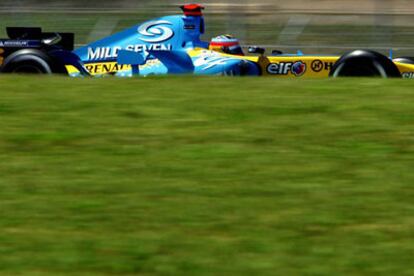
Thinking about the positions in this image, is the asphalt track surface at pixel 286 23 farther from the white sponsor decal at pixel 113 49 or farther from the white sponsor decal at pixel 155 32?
the white sponsor decal at pixel 113 49

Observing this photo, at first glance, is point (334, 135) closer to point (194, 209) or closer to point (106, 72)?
point (194, 209)

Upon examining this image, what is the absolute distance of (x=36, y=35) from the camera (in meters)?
13.1

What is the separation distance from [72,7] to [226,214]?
12838 millimetres

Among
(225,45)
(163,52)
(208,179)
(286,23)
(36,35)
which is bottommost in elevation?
(208,179)

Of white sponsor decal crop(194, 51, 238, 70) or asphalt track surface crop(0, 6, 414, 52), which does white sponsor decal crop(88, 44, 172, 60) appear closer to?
white sponsor decal crop(194, 51, 238, 70)

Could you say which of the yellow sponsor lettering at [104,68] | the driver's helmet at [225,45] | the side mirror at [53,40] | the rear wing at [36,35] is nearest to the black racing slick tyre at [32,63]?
the yellow sponsor lettering at [104,68]

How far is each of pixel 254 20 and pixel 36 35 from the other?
501 centimetres

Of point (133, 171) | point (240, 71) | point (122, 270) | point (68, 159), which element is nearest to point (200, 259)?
point (122, 270)

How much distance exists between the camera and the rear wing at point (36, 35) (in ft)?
42.8

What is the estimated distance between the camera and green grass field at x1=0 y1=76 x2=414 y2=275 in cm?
411

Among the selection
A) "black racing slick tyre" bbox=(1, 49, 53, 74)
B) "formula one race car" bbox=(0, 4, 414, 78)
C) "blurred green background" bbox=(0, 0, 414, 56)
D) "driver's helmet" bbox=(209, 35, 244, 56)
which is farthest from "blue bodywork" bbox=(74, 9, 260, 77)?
"blurred green background" bbox=(0, 0, 414, 56)

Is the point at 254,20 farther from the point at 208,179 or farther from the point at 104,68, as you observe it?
the point at 208,179

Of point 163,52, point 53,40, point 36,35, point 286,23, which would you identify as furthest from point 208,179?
point 286,23

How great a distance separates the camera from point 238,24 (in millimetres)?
15609
